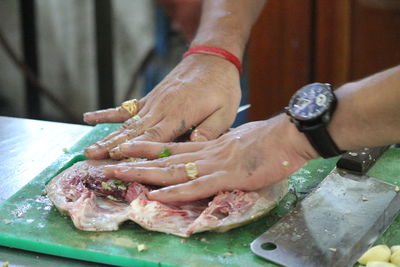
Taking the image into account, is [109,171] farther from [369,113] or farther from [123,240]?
[369,113]

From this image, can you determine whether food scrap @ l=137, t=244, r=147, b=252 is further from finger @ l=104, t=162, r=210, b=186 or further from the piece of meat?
finger @ l=104, t=162, r=210, b=186

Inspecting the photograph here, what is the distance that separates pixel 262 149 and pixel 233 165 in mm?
83

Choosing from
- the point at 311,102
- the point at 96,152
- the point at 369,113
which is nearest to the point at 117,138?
the point at 96,152

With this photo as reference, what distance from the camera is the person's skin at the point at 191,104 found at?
6.54ft

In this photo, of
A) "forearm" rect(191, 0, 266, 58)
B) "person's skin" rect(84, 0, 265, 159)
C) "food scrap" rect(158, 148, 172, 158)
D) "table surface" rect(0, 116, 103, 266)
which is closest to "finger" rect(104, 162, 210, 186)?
"food scrap" rect(158, 148, 172, 158)

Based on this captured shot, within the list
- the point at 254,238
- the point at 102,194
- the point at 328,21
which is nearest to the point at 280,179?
the point at 254,238

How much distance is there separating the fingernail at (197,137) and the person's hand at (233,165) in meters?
0.20

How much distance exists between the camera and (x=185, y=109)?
2043 mm

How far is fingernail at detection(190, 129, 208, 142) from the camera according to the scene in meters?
1.96

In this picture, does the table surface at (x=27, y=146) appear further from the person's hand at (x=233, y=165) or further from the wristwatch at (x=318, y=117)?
the wristwatch at (x=318, y=117)

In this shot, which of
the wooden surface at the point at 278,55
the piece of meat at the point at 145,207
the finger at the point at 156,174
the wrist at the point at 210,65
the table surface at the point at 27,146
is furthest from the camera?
the wooden surface at the point at 278,55

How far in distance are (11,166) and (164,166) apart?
1.83 feet

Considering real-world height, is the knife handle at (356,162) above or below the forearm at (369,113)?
below

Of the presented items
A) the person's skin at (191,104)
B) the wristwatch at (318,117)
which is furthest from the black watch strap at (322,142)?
the person's skin at (191,104)
